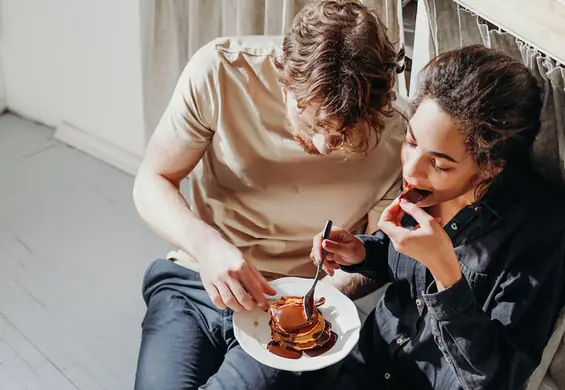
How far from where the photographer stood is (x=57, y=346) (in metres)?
2.03

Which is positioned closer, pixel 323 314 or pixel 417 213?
pixel 417 213

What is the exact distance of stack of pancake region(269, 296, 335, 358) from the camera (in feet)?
4.98

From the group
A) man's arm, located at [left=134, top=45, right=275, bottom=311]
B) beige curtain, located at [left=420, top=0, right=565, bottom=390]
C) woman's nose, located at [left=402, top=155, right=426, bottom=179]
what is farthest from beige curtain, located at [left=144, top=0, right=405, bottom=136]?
woman's nose, located at [left=402, top=155, right=426, bottom=179]

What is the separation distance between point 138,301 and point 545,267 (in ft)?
3.73

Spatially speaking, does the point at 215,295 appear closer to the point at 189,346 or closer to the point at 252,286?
the point at 252,286

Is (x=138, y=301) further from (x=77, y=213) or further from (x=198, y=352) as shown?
(x=198, y=352)

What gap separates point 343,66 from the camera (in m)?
1.36

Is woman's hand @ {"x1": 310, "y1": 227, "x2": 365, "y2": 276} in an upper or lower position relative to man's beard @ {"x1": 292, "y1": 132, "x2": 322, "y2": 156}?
lower

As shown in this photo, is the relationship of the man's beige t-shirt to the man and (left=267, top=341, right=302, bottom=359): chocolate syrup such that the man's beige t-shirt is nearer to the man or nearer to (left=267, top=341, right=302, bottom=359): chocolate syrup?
the man

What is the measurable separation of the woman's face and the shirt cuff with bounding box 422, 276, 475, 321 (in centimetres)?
16

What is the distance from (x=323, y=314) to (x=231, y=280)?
0.21 metres

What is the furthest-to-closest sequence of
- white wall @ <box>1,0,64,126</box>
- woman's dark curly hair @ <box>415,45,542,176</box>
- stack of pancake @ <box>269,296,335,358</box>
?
white wall @ <box>1,0,64,126</box> → stack of pancake @ <box>269,296,335,358</box> → woman's dark curly hair @ <box>415,45,542,176</box>

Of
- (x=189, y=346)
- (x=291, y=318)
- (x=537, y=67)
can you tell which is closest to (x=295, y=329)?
(x=291, y=318)

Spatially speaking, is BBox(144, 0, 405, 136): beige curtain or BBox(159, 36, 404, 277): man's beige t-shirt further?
BBox(144, 0, 405, 136): beige curtain
